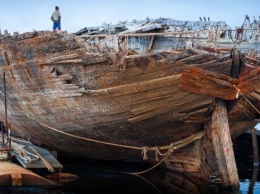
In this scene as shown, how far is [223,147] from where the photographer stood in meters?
9.59

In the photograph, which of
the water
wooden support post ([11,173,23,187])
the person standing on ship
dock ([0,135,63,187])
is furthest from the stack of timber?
wooden support post ([11,173,23,187])

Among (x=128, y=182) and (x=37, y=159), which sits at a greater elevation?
(x=37, y=159)

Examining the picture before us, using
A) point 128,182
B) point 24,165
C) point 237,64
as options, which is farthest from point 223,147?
point 24,165

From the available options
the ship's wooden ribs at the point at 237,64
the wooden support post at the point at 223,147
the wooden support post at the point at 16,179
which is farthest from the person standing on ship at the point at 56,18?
the ship's wooden ribs at the point at 237,64

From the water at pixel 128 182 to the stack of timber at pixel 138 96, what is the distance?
298 mm

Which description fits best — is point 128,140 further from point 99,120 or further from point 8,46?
point 8,46

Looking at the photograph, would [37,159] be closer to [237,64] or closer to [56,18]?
[56,18]

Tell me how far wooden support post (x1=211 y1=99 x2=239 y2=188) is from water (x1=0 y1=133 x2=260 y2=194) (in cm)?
27

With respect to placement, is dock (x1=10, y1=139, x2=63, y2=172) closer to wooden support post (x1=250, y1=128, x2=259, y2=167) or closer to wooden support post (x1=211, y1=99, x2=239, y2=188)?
wooden support post (x1=211, y1=99, x2=239, y2=188)

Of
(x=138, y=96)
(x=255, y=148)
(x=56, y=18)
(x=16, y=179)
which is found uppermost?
(x=56, y=18)

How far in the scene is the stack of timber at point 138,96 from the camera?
357 inches

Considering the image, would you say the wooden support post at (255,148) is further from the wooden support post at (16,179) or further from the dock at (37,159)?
the wooden support post at (16,179)

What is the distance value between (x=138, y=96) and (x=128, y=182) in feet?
7.47

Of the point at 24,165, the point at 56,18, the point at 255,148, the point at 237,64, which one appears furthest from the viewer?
the point at 255,148
